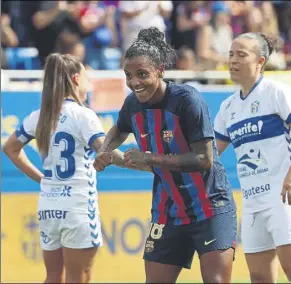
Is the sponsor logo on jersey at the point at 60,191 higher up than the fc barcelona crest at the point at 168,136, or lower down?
lower down

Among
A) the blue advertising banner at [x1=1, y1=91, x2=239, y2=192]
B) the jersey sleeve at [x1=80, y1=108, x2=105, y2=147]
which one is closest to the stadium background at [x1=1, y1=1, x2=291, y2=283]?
the blue advertising banner at [x1=1, y1=91, x2=239, y2=192]

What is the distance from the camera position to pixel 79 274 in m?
6.91

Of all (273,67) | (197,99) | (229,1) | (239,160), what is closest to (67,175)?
(239,160)

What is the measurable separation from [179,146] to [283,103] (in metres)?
1.27

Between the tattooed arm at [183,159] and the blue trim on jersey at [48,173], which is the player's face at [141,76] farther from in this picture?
the blue trim on jersey at [48,173]

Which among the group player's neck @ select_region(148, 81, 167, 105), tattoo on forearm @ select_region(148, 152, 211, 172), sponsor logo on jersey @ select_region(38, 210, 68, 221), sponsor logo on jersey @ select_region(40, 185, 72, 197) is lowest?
sponsor logo on jersey @ select_region(38, 210, 68, 221)

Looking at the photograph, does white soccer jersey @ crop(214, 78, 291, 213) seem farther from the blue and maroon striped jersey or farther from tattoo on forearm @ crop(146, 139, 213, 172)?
tattoo on forearm @ crop(146, 139, 213, 172)

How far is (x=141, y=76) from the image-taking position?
536 cm

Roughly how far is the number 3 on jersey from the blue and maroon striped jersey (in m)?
1.03

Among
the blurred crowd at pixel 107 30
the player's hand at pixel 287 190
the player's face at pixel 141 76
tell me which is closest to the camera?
the player's face at pixel 141 76

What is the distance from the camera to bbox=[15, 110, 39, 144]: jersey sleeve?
716cm

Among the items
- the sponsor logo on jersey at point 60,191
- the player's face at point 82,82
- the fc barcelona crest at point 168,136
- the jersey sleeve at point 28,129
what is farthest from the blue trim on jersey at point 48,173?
the fc barcelona crest at point 168,136

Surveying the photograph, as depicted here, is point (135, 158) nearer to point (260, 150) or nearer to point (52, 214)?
point (260, 150)

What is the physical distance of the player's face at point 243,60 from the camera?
22.1 feet
